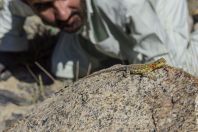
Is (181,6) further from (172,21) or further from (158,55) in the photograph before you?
(158,55)

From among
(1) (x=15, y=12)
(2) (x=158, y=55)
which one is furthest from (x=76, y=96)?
(1) (x=15, y=12)

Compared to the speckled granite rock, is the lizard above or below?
above

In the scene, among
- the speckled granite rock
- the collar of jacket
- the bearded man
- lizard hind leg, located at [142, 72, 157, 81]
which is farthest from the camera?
the collar of jacket

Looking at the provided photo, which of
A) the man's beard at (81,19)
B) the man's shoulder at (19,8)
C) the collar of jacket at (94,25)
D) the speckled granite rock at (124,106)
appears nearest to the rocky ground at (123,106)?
the speckled granite rock at (124,106)

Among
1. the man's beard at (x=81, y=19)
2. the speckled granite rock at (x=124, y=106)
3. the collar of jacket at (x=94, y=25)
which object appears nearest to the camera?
the speckled granite rock at (x=124, y=106)

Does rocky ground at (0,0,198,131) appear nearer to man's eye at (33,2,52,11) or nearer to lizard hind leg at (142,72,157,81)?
lizard hind leg at (142,72,157,81)

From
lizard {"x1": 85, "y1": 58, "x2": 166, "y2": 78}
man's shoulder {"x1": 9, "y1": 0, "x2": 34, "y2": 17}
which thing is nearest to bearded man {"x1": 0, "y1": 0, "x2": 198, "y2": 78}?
man's shoulder {"x1": 9, "y1": 0, "x2": 34, "y2": 17}

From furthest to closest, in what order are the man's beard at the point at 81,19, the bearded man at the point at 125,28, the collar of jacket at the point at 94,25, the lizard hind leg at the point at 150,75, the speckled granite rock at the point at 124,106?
the man's beard at the point at 81,19 → the collar of jacket at the point at 94,25 → the bearded man at the point at 125,28 → the lizard hind leg at the point at 150,75 → the speckled granite rock at the point at 124,106

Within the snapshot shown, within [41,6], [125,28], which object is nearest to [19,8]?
[41,6]

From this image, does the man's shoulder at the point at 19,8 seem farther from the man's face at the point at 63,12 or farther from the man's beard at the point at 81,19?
the man's beard at the point at 81,19
